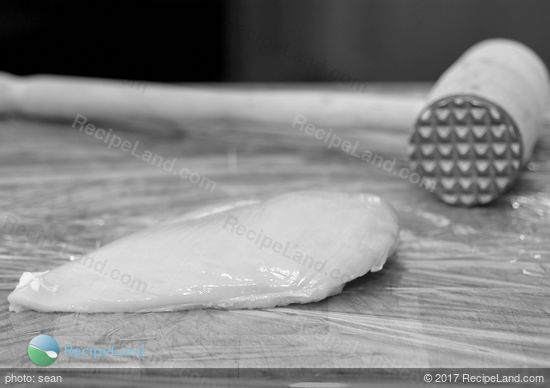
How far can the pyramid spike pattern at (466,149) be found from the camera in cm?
147

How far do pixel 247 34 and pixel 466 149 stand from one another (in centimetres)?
224

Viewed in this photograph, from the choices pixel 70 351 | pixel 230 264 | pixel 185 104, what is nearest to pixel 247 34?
pixel 185 104

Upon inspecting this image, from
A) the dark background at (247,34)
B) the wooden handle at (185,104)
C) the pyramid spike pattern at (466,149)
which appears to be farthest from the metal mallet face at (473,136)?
the dark background at (247,34)

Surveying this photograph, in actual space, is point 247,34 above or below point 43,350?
below

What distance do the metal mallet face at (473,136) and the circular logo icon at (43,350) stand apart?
2.66 feet

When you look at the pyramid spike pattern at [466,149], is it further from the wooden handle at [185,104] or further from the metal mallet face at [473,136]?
the wooden handle at [185,104]

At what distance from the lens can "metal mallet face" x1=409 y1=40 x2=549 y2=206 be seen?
4.82 ft

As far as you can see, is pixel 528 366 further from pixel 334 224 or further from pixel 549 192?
pixel 549 192

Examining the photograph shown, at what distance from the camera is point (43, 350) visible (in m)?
1.00

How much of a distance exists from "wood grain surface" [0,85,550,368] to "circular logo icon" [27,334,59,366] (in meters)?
0.01

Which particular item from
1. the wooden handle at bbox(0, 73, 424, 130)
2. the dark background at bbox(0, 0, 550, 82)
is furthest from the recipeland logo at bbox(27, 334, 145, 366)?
the dark background at bbox(0, 0, 550, 82)

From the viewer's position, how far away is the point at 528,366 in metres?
0.97

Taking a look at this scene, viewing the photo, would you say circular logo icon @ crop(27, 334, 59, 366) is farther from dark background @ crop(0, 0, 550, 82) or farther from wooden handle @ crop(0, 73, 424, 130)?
dark background @ crop(0, 0, 550, 82)

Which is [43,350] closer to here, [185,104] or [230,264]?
[230,264]
